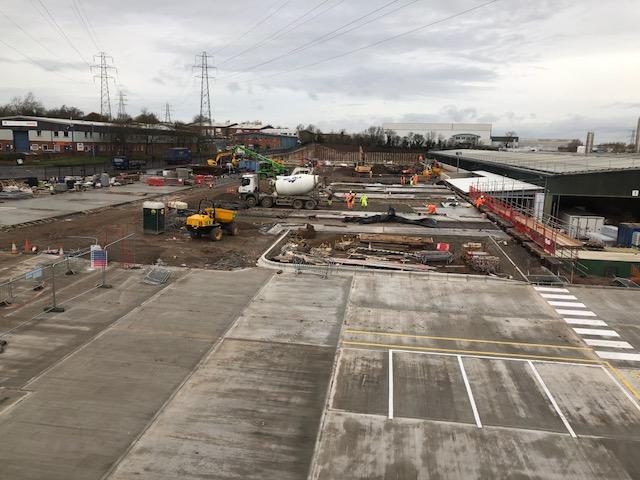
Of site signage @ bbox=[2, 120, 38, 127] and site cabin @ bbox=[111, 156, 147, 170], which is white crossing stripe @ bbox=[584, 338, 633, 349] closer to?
site cabin @ bbox=[111, 156, 147, 170]

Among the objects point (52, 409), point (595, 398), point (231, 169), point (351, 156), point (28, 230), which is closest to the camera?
point (52, 409)

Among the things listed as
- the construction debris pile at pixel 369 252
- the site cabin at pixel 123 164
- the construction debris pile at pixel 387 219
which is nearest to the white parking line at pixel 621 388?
the construction debris pile at pixel 369 252

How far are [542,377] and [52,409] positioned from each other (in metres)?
11.3

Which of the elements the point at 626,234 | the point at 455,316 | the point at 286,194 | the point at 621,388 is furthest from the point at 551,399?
the point at 286,194

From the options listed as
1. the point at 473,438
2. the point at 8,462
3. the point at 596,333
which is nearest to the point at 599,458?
the point at 473,438

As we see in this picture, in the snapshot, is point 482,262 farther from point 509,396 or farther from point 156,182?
point 156,182

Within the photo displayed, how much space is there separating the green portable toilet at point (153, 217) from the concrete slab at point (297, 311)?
10517 millimetres

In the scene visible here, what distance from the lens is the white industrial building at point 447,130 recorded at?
163875 mm

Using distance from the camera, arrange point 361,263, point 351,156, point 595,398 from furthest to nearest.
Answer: point 351,156
point 361,263
point 595,398

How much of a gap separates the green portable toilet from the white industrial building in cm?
14361

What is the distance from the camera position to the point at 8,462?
8.20 meters

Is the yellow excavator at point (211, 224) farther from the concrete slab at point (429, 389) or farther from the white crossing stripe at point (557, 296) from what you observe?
the white crossing stripe at point (557, 296)

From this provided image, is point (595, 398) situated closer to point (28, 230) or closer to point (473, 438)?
point (473, 438)

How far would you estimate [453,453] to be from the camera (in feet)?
28.9
